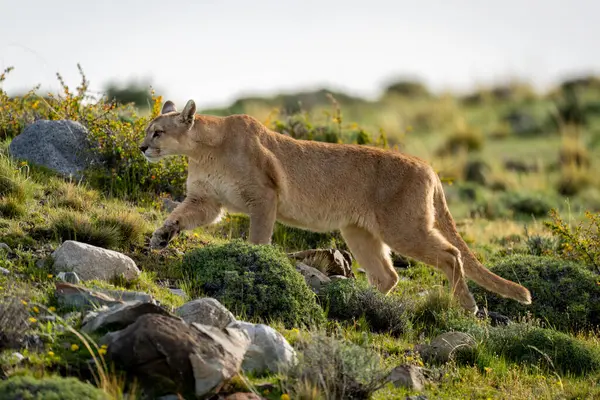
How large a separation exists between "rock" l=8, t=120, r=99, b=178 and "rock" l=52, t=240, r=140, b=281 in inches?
112

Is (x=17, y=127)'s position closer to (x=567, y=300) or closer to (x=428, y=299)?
(x=428, y=299)

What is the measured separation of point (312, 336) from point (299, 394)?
74cm

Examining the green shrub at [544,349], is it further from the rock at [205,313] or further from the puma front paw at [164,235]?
the puma front paw at [164,235]

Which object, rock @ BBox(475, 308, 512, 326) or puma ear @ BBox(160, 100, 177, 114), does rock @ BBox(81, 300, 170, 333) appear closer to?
puma ear @ BBox(160, 100, 177, 114)

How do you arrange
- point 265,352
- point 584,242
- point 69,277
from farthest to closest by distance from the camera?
point 584,242, point 69,277, point 265,352

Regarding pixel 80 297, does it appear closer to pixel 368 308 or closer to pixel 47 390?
pixel 47 390

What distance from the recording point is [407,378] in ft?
23.3

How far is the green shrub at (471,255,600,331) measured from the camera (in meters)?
10.1

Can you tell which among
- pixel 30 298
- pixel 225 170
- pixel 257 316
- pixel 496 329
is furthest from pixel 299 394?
pixel 225 170

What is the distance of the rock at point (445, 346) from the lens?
317 inches

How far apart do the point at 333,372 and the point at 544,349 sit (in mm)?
3072

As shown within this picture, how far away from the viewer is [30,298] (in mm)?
7188

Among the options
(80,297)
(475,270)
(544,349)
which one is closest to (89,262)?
(80,297)

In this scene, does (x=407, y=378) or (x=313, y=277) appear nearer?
(x=407, y=378)
